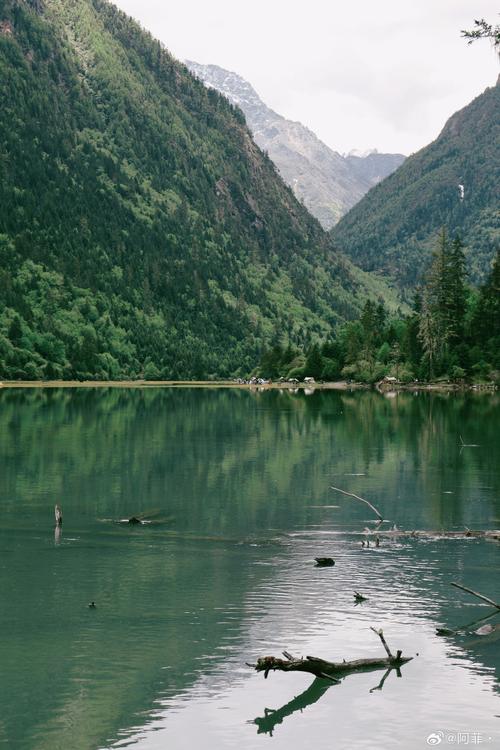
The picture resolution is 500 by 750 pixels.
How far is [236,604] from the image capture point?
38.6 metres

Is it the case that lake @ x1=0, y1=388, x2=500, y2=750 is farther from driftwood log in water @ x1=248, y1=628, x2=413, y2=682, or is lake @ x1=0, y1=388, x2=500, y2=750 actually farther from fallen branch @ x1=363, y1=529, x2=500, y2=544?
fallen branch @ x1=363, y1=529, x2=500, y2=544

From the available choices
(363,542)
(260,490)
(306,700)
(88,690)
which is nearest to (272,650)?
(306,700)

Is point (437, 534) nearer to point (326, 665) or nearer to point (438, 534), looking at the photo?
point (438, 534)

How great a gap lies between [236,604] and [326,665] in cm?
852

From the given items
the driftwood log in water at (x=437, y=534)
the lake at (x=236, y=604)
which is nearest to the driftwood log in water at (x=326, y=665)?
the lake at (x=236, y=604)

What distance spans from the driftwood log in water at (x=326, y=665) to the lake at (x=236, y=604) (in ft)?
1.19

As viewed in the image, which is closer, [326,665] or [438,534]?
[326,665]

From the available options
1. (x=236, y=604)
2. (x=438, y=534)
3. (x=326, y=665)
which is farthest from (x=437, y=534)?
(x=326, y=665)

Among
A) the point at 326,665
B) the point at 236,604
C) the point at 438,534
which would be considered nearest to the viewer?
the point at 326,665

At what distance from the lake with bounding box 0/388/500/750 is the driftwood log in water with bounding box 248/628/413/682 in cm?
36

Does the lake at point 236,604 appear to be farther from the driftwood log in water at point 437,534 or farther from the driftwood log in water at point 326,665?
the driftwood log in water at point 437,534

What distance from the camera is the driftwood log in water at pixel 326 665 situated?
Result: 29984mm

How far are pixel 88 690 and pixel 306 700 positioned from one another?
5.95 meters

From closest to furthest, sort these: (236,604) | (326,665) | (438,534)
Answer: (326,665) < (236,604) < (438,534)
